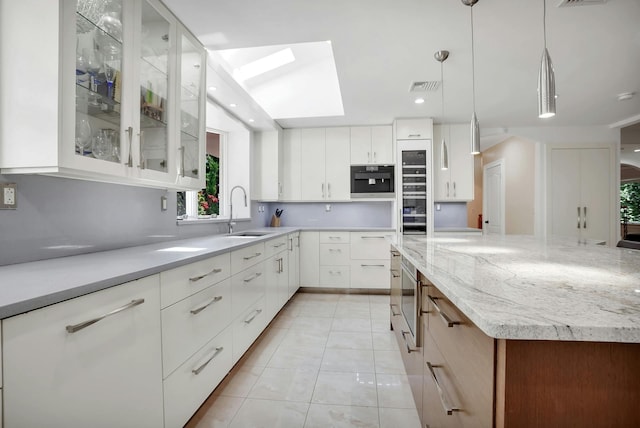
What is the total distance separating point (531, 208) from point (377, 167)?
2.76m

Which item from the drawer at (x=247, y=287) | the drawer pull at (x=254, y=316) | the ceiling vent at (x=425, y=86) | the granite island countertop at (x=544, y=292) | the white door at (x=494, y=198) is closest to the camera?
the granite island countertop at (x=544, y=292)

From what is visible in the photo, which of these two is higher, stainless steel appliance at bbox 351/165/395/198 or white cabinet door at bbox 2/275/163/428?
stainless steel appliance at bbox 351/165/395/198

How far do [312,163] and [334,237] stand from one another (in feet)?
3.87

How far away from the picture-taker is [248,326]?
2.26 metres

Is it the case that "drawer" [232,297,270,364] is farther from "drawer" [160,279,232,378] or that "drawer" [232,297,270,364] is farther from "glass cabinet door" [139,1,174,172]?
"glass cabinet door" [139,1,174,172]

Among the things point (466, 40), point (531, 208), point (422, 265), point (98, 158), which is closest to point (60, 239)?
point (98, 158)

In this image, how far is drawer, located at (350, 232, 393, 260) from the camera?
13.3 feet

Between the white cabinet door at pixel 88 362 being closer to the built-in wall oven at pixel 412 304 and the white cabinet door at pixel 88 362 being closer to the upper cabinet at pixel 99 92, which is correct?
the upper cabinet at pixel 99 92

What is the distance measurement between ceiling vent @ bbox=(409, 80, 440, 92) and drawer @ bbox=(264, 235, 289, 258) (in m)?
2.09

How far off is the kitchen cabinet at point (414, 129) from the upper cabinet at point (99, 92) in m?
2.81

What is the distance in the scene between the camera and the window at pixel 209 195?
3.04 meters

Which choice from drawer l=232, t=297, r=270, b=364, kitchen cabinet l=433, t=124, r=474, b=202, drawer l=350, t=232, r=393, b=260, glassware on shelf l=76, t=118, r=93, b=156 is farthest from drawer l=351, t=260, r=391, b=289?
glassware on shelf l=76, t=118, r=93, b=156

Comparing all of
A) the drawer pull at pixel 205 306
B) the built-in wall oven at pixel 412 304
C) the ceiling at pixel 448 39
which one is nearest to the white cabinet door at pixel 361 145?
the ceiling at pixel 448 39

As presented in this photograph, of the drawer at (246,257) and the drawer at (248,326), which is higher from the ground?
the drawer at (246,257)
